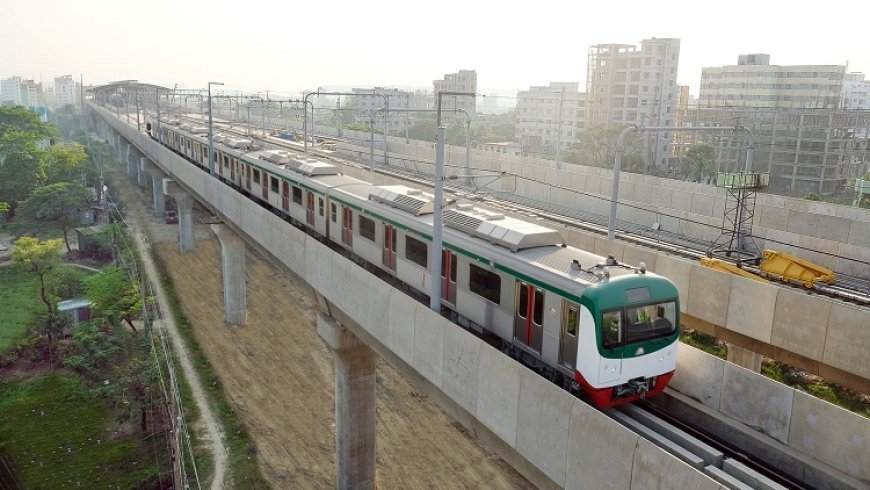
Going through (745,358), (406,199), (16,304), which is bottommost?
(16,304)

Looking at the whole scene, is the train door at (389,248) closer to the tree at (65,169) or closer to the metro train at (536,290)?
the metro train at (536,290)

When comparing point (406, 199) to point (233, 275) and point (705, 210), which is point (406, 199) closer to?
point (705, 210)

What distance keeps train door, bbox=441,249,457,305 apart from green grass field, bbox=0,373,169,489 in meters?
16.0

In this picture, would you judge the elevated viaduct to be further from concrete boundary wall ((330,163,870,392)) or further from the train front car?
the train front car

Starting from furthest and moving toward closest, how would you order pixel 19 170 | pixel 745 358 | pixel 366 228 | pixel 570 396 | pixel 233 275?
1. pixel 19 170
2. pixel 233 275
3. pixel 745 358
4. pixel 366 228
5. pixel 570 396

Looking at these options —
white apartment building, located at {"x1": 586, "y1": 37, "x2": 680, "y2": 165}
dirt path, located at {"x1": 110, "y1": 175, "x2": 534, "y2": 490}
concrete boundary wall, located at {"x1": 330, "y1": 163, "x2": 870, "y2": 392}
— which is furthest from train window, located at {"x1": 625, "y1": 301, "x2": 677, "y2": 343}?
white apartment building, located at {"x1": 586, "y1": 37, "x2": 680, "y2": 165}

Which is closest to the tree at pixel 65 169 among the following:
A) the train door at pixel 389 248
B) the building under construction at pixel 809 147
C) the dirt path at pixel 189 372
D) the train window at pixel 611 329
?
the dirt path at pixel 189 372

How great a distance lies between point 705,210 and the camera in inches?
1374

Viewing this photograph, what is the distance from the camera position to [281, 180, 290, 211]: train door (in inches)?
1188

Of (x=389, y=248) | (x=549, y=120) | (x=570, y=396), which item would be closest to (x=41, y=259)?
(x=389, y=248)

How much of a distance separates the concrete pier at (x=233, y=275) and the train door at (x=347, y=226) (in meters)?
18.5

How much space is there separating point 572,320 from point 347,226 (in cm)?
1227

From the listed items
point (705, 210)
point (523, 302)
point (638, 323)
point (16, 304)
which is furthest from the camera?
point (16, 304)

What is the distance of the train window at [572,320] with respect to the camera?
13367 mm
